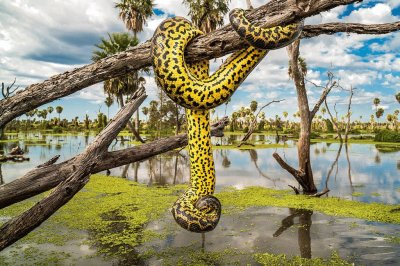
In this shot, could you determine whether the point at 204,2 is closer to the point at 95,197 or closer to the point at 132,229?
the point at 95,197

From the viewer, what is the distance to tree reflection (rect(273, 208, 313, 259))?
36.0ft

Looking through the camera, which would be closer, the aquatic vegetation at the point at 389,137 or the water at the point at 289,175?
the water at the point at 289,175

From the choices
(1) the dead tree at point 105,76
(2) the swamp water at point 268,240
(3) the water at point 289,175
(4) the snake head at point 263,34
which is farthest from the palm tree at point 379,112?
(4) the snake head at point 263,34

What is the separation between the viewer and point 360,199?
1761 centimetres

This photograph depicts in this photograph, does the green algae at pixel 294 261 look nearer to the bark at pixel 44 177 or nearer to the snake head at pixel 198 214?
the bark at pixel 44 177

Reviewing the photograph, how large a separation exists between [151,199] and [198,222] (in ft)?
53.9

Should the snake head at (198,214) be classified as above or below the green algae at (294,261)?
above

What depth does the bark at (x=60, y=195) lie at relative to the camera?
3408 mm

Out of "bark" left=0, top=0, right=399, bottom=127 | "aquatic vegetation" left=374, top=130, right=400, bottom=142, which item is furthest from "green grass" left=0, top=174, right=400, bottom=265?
"aquatic vegetation" left=374, top=130, right=400, bottom=142

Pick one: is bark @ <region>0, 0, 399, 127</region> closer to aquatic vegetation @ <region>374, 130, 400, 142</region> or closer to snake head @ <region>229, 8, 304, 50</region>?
snake head @ <region>229, 8, 304, 50</region>

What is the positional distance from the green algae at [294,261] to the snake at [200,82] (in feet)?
27.8

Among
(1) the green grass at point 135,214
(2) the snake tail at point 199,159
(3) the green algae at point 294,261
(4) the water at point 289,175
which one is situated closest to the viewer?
(2) the snake tail at point 199,159

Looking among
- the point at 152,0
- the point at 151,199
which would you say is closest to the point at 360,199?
the point at 151,199

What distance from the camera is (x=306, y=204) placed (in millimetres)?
16266
